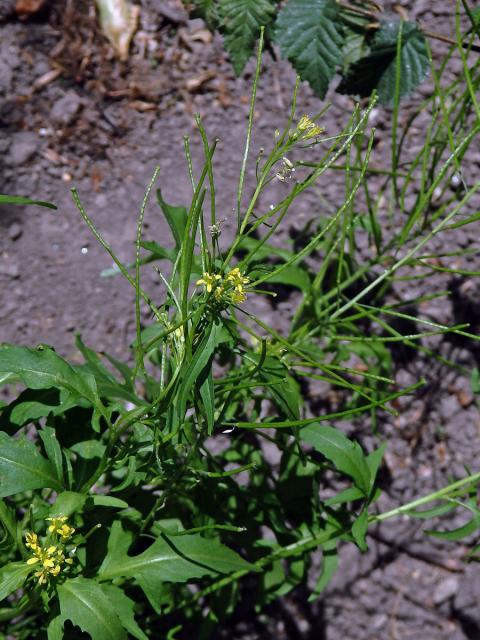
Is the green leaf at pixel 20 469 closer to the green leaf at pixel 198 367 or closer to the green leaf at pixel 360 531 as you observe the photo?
the green leaf at pixel 198 367

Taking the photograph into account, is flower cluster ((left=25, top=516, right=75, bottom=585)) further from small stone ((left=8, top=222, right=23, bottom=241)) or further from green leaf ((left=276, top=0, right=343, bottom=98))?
small stone ((left=8, top=222, right=23, bottom=241))

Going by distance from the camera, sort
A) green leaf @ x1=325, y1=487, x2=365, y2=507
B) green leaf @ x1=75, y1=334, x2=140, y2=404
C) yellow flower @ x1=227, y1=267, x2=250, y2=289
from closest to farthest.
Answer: yellow flower @ x1=227, y1=267, x2=250, y2=289 → green leaf @ x1=75, y1=334, x2=140, y2=404 → green leaf @ x1=325, y1=487, x2=365, y2=507

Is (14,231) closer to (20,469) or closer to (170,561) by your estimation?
(20,469)

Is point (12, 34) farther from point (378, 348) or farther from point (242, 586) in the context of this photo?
point (242, 586)

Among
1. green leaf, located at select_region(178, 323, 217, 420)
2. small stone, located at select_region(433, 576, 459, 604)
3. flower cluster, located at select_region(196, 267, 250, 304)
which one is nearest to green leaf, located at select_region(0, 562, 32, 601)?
green leaf, located at select_region(178, 323, 217, 420)

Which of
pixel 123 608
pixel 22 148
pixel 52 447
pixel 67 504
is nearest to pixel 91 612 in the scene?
pixel 123 608

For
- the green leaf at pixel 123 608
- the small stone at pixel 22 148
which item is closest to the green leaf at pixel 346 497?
the green leaf at pixel 123 608

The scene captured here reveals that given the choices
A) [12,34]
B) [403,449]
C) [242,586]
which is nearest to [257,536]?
[242,586]
